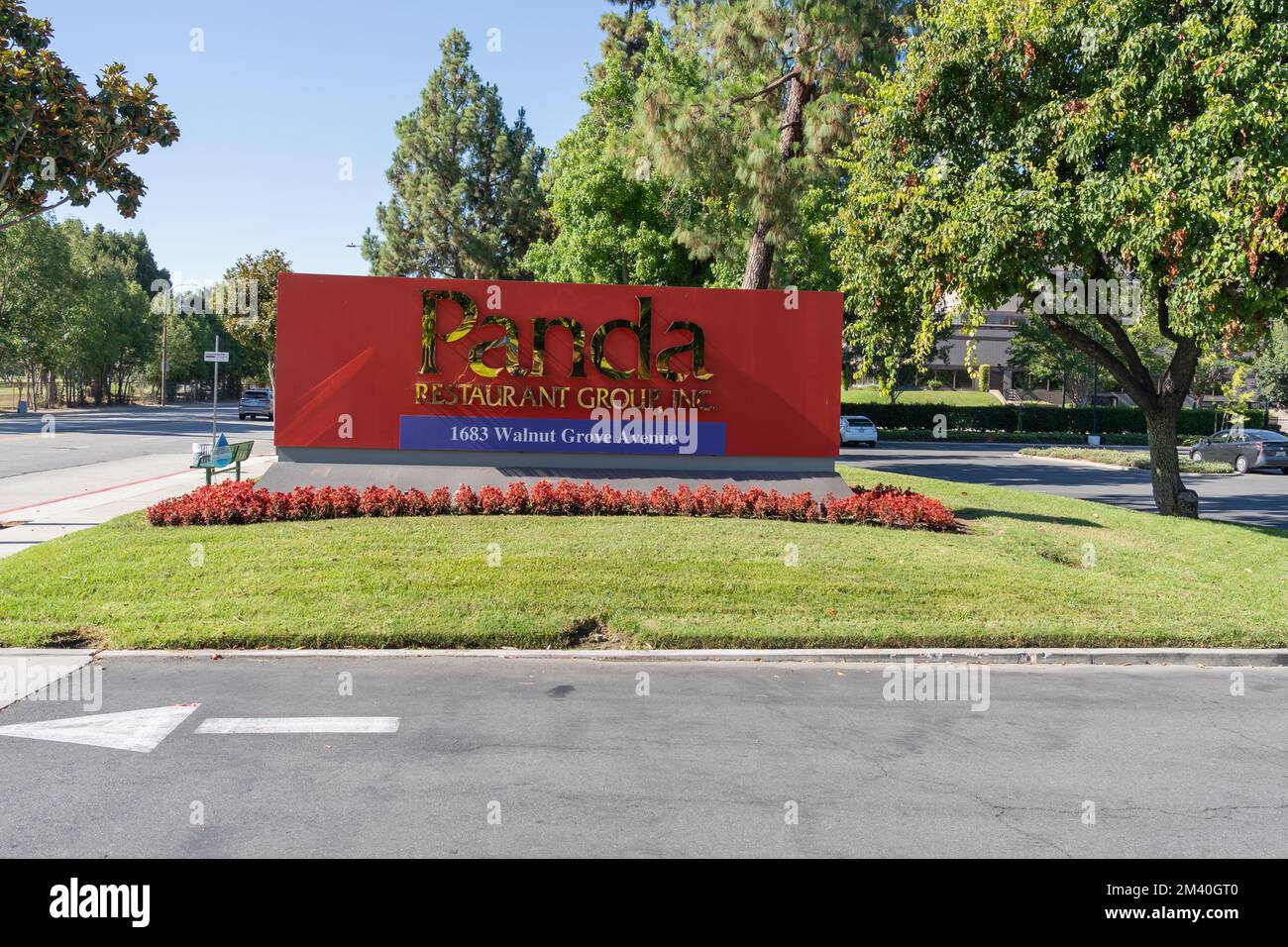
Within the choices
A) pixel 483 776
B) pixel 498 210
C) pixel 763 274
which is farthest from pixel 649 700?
pixel 498 210

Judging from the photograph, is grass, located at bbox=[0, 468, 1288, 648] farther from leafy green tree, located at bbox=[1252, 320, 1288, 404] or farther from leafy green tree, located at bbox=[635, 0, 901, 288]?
leafy green tree, located at bbox=[1252, 320, 1288, 404]

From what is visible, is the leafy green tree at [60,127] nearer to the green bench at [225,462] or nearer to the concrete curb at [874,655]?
the green bench at [225,462]

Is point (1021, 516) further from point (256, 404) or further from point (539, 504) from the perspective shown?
point (256, 404)

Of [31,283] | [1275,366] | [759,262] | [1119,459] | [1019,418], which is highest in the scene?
[31,283]

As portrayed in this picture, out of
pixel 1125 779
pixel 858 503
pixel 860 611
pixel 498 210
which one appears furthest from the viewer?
pixel 498 210

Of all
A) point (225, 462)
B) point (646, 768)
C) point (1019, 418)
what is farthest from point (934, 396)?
point (646, 768)

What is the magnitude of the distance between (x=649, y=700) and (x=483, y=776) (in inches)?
78.2

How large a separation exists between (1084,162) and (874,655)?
8606 mm

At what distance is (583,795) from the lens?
17.9 feet

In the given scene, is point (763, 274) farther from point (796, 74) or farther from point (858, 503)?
point (858, 503)

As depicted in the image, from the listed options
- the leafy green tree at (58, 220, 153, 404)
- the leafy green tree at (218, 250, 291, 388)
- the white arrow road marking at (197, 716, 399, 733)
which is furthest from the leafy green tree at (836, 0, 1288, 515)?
the leafy green tree at (58, 220, 153, 404)

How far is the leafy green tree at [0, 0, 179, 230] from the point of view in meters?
13.1

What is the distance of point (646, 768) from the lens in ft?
19.4
